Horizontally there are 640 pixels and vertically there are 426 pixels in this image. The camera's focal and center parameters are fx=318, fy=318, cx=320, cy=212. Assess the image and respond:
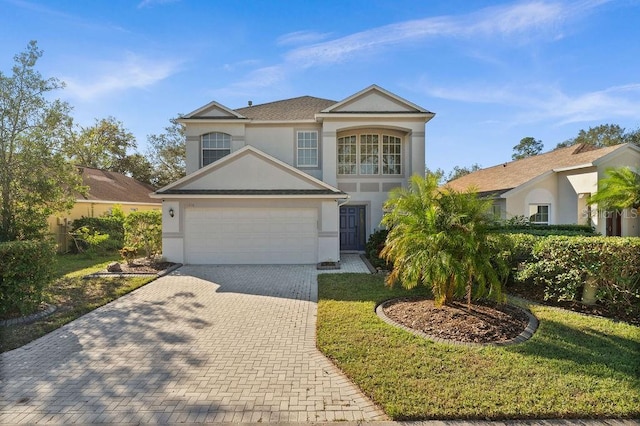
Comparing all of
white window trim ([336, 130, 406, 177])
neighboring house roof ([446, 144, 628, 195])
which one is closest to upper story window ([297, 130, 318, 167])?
white window trim ([336, 130, 406, 177])

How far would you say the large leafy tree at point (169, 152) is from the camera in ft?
100

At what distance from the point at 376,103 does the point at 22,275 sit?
45.5 ft

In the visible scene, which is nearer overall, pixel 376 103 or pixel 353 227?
pixel 376 103

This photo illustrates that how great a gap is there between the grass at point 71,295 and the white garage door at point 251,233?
9.61ft

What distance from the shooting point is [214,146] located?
52.5 ft

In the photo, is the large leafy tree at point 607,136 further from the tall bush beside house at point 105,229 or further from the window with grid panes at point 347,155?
the tall bush beside house at point 105,229

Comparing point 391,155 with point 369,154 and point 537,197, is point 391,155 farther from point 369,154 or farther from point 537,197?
point 537,197

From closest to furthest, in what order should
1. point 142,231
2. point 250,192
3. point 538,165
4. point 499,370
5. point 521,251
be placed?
point 499,370 < point 521,251 < point 250,192 < point 142,231 < point 538,165

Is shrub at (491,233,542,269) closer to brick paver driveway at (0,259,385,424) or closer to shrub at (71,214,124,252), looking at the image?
brick paver driveway at (0,259,385,424)

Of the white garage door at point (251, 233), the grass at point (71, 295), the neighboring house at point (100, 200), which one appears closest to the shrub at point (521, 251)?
the white garage door at point (251, 233)

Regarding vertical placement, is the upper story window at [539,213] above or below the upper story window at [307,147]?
below

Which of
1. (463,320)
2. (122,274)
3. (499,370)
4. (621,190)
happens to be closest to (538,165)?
(621,190)

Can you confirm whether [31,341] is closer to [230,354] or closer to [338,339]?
[230,354]

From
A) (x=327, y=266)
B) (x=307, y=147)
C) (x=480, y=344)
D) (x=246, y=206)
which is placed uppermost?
(x=307, y=147)
